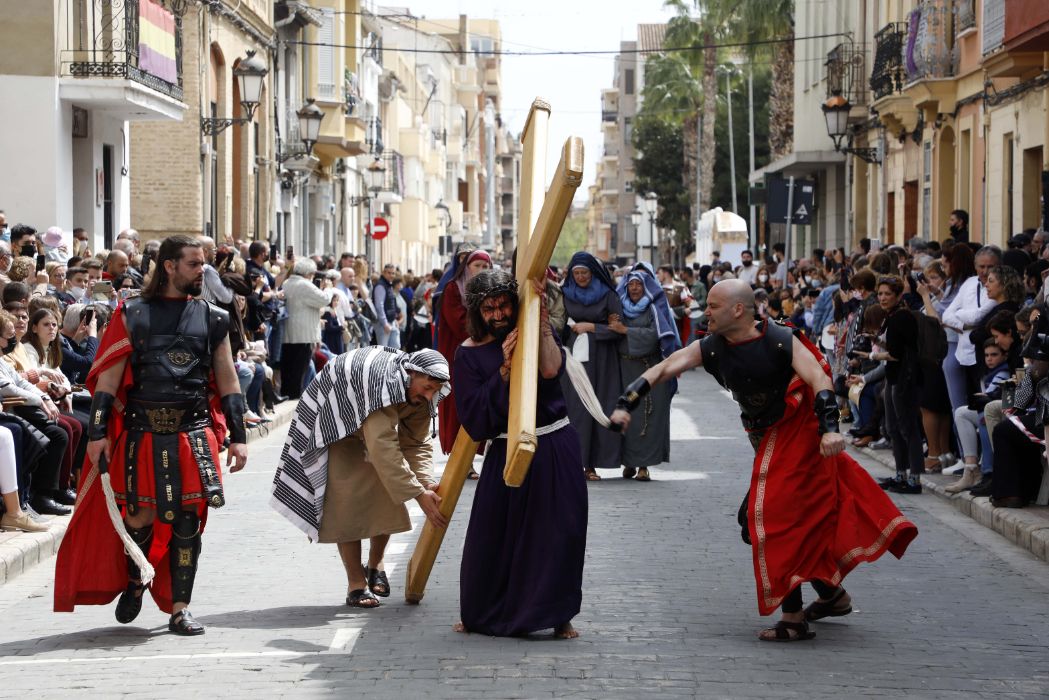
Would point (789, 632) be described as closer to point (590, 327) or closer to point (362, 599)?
point (362, 599)

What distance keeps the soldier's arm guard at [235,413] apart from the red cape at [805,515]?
2445 mm

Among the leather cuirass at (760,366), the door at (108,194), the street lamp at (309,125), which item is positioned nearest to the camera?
the leather cuirass at (760,366)

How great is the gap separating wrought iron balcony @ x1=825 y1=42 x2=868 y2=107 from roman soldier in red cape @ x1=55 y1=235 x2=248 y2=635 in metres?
27.2

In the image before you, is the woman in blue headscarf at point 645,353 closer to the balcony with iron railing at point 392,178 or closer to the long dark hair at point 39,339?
the long dark hair at point 39,339

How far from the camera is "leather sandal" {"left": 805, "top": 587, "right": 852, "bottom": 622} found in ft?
27.2

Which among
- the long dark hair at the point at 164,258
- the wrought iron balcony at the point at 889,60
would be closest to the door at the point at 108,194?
the wrought iron balcony at the point at 889,60

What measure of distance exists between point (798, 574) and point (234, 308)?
732cm

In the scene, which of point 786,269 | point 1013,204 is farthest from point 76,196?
point 1013,204

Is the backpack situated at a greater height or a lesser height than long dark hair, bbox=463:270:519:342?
lesser

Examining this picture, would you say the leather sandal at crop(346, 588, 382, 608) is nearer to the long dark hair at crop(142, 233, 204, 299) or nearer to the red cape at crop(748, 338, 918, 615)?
the long dark hair at crop(142, 233, 204, 299)

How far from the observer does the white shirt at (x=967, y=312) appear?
14344 mm

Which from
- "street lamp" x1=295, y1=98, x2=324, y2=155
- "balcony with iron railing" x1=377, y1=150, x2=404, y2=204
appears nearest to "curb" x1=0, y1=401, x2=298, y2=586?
"street lamp" x1=295, y1=98, x2=324, y2=155

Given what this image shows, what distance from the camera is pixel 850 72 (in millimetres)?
34500

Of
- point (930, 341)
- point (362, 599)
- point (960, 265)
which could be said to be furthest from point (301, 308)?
point (362, 599)
